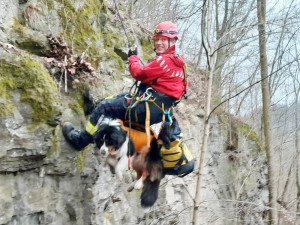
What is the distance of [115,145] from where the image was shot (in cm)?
338

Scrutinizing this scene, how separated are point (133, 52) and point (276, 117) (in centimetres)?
1290

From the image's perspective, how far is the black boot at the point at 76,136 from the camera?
3.82 m

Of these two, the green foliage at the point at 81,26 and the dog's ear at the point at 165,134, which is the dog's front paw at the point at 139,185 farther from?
the green foliage at the point at 81,26

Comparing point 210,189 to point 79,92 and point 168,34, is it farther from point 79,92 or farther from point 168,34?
point 168,34

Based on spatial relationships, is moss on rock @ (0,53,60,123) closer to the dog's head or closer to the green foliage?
the dog's head

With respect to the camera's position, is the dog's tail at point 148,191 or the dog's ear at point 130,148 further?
the dog's tail at point 148,191

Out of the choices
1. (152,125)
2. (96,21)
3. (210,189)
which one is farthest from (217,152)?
(152,125)

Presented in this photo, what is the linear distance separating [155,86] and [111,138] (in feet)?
2.68

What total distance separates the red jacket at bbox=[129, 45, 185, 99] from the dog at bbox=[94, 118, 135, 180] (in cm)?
62

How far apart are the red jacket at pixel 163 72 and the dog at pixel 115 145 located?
2.03 ft

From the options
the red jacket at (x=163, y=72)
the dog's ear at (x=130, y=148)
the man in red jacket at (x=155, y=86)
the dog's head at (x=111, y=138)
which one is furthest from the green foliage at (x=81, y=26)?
the dog's ear at (x=130, y=148)

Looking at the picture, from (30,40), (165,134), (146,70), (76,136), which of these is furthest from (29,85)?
(165,134)

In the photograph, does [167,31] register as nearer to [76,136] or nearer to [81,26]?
[76,136]

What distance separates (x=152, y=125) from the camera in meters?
3.69
